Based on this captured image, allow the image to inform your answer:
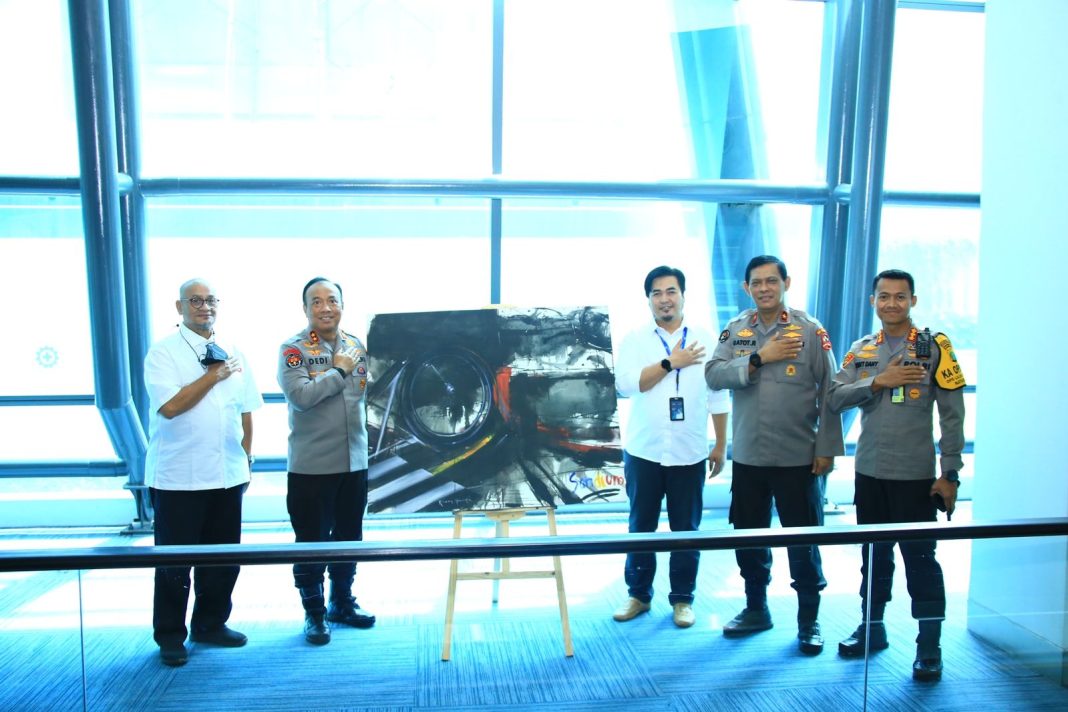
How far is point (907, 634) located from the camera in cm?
227

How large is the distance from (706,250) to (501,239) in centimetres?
139

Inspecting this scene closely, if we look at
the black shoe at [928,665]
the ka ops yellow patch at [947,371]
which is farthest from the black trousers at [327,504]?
the ka ops yellow patch at [947,371]

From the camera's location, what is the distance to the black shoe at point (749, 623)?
2299 mm

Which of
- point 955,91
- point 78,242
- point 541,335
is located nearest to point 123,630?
point 541,335

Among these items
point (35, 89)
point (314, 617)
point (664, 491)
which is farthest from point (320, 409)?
point (35, 89)

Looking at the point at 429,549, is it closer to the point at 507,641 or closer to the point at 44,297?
the point at 507,641

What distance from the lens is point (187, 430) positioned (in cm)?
325

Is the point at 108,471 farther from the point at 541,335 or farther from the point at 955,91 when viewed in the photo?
the point at 955,91

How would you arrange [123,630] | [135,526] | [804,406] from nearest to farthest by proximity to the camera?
[123,630], [804,406], [135,526]

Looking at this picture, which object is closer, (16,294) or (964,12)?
(16,294)

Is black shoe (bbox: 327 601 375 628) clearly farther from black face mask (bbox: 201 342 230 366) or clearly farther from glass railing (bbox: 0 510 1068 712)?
black face mask (bbox: 201 342 230 366)

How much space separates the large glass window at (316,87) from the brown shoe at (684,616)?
3.30m

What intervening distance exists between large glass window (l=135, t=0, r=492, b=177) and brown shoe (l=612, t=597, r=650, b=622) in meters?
3.19

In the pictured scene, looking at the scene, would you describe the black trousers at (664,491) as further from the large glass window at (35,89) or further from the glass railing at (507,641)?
the large glass window at (35,89)
